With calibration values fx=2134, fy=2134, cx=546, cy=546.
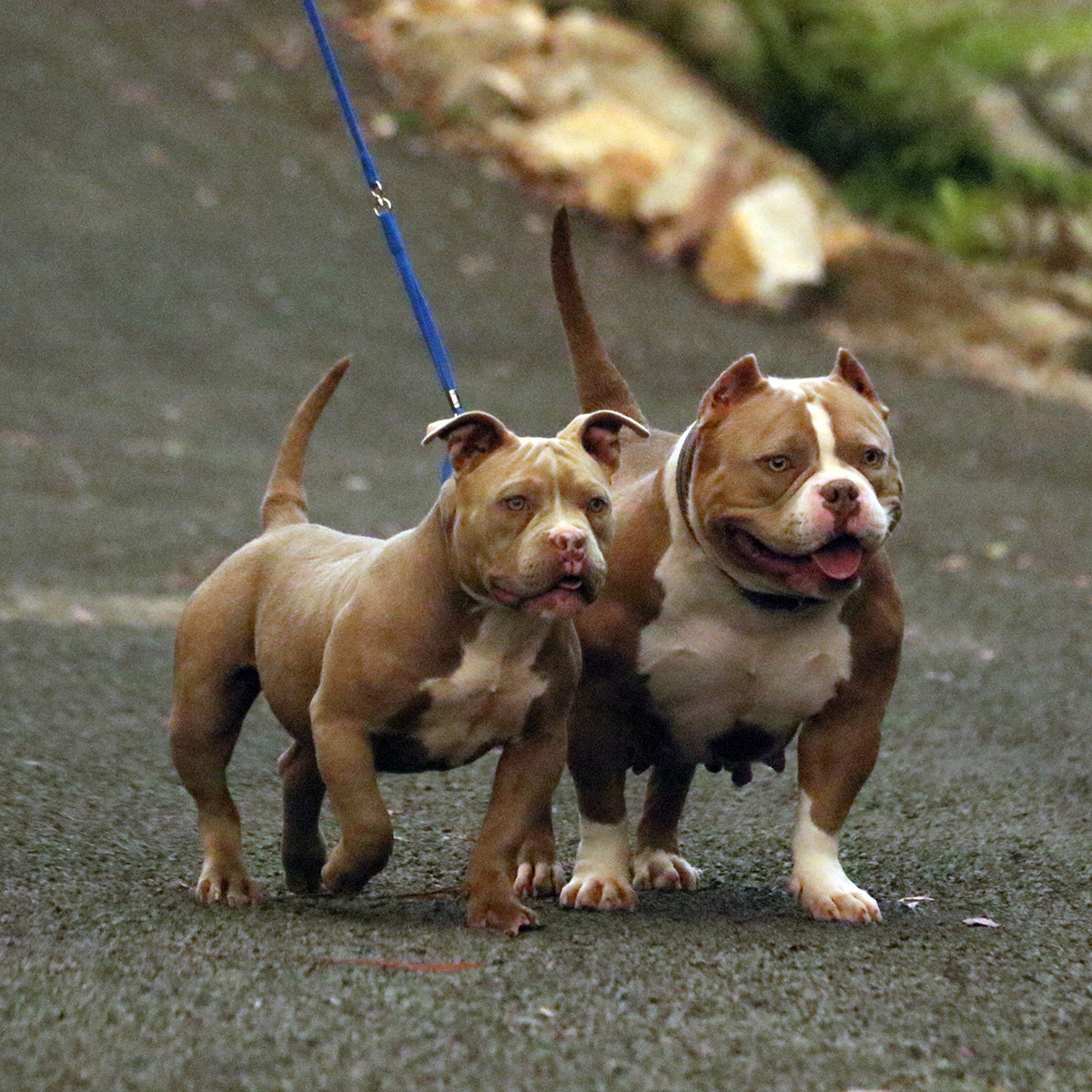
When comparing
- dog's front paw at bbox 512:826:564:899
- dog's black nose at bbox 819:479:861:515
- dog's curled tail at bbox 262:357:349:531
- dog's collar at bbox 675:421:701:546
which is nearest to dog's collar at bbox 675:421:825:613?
dog's collar at bbox 675:421:701:546

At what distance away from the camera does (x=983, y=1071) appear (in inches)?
134

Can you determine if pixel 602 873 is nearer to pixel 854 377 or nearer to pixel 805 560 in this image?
pixel 805 560

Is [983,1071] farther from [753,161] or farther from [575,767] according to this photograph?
[753,161]

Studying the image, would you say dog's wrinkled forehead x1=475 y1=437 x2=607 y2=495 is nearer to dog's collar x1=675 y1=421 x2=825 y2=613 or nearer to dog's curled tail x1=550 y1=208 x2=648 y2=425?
dog's collar x1=675 y1=421 x2=825 y2=613

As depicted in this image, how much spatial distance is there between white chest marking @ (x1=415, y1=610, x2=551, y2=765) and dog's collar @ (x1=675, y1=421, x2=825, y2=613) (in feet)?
1.76

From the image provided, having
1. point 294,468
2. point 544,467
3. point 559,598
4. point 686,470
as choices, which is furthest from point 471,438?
point 294,468

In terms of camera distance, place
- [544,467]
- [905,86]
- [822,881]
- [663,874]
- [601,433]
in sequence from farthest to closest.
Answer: [905,86] < [663,874] < [822,881] < [601,433] < [544,467]

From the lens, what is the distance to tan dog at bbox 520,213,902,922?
4465 mm

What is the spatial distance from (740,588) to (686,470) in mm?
286

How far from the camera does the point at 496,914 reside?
14.1 feet

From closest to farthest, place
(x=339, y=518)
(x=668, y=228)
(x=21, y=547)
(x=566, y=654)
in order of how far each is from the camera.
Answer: (x=566, y=654)
(x=21, y=547)
(x=339, y=518)
(x=668, y=228)

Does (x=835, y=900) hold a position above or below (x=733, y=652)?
below

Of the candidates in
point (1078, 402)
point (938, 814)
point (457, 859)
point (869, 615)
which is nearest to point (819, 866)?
point (869, 615)

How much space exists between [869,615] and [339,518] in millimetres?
6647
